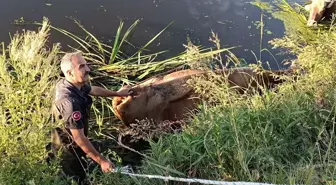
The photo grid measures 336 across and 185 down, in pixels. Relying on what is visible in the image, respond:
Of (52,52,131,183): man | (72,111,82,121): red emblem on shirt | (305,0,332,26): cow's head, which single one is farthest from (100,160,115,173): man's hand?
(305,0,332,26): cow's head

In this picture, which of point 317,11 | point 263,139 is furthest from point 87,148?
point 317,11

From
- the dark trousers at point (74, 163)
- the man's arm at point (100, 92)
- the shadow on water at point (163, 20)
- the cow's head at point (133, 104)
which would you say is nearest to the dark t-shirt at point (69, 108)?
the dark trousers at point (74, 163)

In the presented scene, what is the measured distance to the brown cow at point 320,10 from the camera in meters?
5.54

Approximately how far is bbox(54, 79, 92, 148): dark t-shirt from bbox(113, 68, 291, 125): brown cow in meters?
1.02

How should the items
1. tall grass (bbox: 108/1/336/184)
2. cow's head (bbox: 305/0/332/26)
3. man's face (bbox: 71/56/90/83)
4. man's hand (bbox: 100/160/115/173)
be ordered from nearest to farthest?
tall grass (bbox: 108/1/336/184) → man's hand (bbox: 100/160/115/173) → man's face (bbox: 71/56/90/83) → cow's head (bbox: 305/0/332/26)

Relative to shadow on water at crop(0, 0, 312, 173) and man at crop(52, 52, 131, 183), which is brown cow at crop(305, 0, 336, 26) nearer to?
shadow on water at crop(0, 0, 312, 173)

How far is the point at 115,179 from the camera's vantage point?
327cm

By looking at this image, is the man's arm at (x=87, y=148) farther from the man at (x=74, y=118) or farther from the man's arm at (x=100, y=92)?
Result: the man's arm at (x=100, y=92)

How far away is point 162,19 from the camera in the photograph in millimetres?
6875

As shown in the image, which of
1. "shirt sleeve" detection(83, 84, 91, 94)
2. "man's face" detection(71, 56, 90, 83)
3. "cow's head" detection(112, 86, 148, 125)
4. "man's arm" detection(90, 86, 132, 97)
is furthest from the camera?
"cow's head" detection(112, 86, 148, 125)

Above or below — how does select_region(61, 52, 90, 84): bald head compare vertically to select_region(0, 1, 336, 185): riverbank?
above

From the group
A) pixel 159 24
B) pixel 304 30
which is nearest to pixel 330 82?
pixel 304 30

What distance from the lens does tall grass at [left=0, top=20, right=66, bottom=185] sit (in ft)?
8.84

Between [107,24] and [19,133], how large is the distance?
403cm
